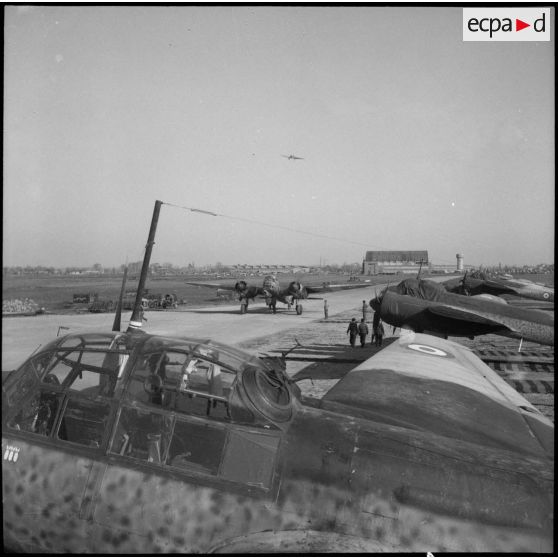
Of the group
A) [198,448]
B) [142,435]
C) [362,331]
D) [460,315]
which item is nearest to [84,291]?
[362,331]

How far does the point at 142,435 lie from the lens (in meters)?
3.77

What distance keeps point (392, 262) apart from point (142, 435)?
125480 millimetres

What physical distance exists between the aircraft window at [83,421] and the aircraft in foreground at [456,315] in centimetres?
1226

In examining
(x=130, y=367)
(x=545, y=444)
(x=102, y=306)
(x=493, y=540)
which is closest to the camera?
(x=493, y=540)

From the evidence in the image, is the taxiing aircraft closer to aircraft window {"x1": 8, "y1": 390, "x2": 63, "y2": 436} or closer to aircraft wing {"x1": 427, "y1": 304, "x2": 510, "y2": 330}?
aircraft window {"x1": 8, "y1": 390, "x2": 63, "y2": 436}

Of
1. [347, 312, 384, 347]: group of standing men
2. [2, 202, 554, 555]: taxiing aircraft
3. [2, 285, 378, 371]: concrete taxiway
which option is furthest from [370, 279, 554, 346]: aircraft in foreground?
[2, 202, 554, 555]: taxiing aircraft

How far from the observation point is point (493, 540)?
10.4 feet

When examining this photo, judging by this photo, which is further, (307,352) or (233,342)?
(233,342)

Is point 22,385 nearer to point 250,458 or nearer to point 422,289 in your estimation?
point 250,458

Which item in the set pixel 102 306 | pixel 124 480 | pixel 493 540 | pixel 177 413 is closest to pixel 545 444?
pixel 493 540

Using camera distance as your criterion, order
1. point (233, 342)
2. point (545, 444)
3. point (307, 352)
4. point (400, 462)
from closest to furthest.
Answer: point (400, 462) → point (545, 444) → point (307, 352) → point (233, 342)

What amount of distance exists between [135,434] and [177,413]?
0.42m

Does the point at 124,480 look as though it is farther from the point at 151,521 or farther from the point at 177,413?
the point at 177,413

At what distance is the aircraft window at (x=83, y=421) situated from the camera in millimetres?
3896
